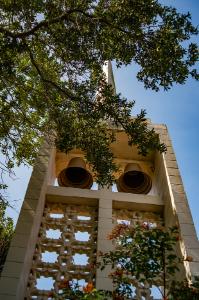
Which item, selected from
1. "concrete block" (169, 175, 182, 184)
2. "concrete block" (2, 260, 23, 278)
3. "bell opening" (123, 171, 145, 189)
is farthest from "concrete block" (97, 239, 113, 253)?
"bell opening" (123, 171, 145, 189)

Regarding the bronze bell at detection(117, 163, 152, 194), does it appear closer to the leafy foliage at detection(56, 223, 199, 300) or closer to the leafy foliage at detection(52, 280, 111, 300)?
the leafy foliage at detection(56, 223, 199, 300)

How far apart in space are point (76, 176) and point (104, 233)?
2.09m

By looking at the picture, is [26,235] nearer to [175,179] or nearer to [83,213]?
[83,213]

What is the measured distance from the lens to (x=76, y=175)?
26.8 ft

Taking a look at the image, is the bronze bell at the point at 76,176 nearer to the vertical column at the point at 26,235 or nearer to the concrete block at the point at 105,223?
the vertical column at the point at 26,235

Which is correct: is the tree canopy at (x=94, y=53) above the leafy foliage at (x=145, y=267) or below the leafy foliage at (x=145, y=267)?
above

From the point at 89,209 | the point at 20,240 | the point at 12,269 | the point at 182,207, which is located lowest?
the point at 12,269

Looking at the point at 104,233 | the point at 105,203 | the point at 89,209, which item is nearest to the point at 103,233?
the point at 104,233

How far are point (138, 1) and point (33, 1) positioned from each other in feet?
5.60

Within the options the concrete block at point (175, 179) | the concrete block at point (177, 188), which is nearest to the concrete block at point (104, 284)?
the concrete block at point (177, 188)

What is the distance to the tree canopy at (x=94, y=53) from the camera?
5.88 m

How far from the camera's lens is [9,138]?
7.64 metres

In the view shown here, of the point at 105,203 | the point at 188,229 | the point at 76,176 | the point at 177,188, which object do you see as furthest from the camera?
the point at 76,176

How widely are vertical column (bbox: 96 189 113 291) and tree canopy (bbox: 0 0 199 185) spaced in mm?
754
